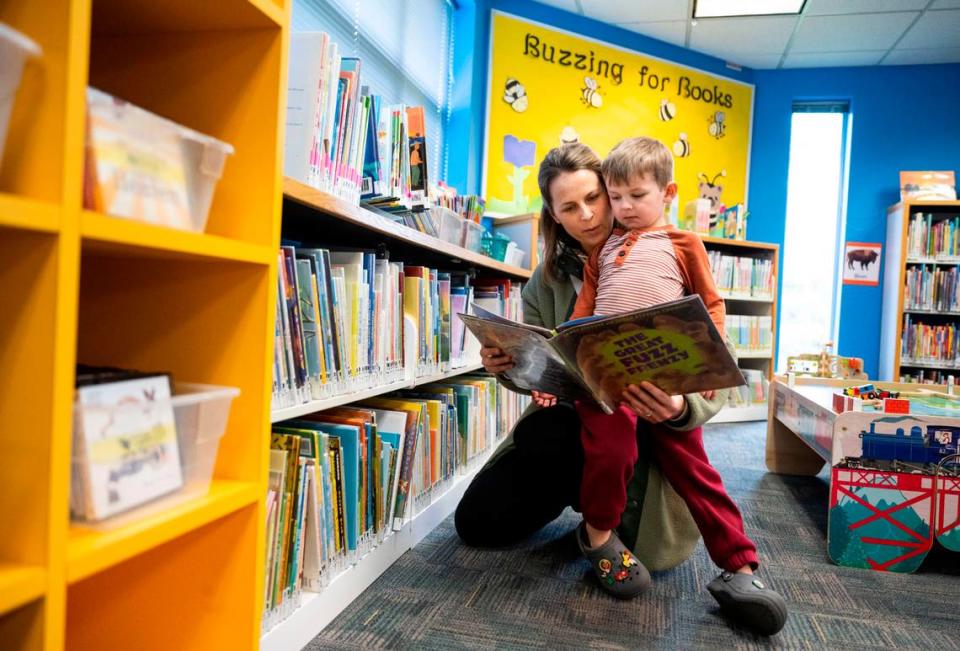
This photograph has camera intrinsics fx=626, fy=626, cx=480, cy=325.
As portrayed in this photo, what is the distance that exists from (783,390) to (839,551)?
1119mm

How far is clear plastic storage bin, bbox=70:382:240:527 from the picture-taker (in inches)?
26.3

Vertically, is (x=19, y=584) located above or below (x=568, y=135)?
below

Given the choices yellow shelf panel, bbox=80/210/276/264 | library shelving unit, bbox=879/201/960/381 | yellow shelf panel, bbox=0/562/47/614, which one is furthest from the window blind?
yellow shelf panel, bbox=0/562/47/614

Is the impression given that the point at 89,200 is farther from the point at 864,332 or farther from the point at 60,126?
the point at 864,332

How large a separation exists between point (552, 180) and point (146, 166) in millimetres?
1228

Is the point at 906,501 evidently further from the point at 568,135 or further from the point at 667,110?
the point at 667,110

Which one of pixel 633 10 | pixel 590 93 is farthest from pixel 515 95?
pixel 633 10

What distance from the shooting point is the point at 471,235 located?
251cm

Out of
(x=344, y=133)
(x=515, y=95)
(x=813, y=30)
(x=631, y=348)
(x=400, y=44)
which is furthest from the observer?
(x=813, y=30)

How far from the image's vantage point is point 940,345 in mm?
4375

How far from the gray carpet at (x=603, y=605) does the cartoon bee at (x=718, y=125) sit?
3.59 meters

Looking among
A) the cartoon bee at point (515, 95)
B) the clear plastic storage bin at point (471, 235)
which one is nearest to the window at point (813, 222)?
the cartoon bee at point (515, 95)

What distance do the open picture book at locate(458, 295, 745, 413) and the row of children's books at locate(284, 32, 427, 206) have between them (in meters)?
0.44

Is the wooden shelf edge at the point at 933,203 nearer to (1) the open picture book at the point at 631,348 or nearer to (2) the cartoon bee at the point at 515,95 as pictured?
(2) the cartoon bee at the point at 515,95
